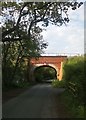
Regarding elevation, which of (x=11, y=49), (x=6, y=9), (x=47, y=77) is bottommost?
(x=47, y=77)

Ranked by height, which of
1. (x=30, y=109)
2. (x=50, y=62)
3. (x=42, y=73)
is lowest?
(x=42, y=73)

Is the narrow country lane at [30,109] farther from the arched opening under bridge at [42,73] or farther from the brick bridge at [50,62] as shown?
the arched opening under bridge at [42,73]

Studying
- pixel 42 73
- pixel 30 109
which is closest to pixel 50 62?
pixel 42 73

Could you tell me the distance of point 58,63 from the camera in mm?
70875

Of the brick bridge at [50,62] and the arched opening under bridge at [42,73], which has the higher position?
the brick bridge at [50,62]

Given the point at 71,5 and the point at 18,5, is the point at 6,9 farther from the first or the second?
the point at 71,5

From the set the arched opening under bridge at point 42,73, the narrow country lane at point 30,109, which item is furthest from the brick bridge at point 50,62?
the narrow country lane at point 30,109

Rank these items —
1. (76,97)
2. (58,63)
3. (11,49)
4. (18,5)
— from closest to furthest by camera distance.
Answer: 1. (76,97)
2. (18,5)
3. (11,49)
4. (58,63)

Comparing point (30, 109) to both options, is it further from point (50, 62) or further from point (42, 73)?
point (42, 73)

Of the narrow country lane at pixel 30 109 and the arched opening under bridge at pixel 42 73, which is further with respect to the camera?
the arched opening under bridge at pixel 42 73

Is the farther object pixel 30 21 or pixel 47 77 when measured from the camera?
pixel 47 77

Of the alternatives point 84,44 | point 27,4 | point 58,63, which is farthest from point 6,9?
point 58,63

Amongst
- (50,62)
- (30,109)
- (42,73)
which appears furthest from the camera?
(42,73)

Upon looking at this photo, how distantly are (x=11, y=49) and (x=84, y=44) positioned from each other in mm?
23115
